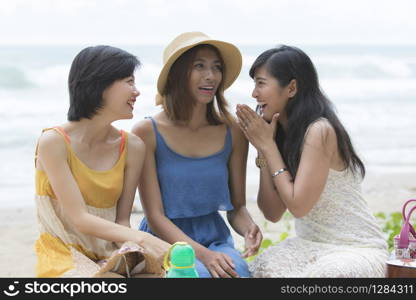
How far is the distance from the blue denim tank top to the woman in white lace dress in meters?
0.27

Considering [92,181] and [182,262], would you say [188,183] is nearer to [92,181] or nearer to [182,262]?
[92,181]

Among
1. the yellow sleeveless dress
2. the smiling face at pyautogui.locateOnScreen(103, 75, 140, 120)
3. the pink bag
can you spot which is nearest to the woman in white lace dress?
the pink bag

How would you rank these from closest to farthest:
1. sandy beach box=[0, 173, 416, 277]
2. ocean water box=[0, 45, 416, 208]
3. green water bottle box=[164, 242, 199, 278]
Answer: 1. green water bottle box=[164, 242, 199, 278]
2. sandy beach box=[0, 173, 416, 277]
3. ocean water box=[0, 45, 416, 208]

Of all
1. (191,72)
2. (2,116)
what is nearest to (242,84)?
(2,116)

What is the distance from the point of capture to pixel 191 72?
3.69 m

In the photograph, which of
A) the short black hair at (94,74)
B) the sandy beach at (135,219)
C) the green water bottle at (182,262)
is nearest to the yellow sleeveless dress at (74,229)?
the short black hair at (94,74)

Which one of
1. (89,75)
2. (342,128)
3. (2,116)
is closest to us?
(89,75)

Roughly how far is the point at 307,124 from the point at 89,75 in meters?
1.16

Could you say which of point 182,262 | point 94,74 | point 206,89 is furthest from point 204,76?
point 182,262

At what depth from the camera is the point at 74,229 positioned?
3.26m

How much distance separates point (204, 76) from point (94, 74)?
687 millimetres

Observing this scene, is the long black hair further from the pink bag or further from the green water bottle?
the green water bottle

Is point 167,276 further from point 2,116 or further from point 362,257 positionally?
point 2,116

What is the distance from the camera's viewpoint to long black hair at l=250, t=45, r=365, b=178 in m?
3.50
